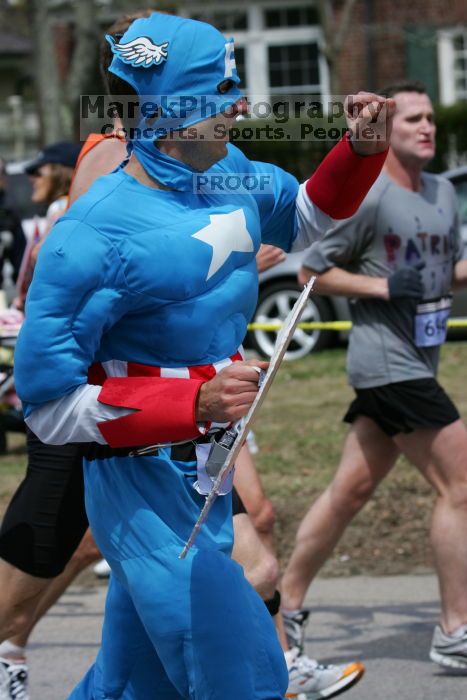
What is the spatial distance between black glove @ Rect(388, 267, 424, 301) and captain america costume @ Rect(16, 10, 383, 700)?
183 centimetres

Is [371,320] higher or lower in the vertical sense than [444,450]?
higher

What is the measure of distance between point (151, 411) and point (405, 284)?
88.4 inches

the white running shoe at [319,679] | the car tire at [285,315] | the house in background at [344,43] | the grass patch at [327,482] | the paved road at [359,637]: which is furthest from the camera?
the house in background at [344,43]

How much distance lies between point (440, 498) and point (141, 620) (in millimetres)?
2010

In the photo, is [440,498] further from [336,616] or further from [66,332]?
[66,332]

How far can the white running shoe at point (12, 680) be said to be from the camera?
14.3 feet

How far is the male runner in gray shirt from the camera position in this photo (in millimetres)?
4887

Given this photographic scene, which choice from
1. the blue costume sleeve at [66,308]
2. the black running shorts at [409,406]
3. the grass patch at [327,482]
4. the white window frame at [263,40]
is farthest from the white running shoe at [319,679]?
the white window frame at [263,40]

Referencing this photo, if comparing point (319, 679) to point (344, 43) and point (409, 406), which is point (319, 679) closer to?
point (409, 406)

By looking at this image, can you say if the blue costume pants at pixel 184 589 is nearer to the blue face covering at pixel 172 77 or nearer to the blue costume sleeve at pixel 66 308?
the blue costume sleeve at pixel 66 308

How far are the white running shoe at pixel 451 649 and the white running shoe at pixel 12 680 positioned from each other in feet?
4.84

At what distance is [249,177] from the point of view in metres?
3.46

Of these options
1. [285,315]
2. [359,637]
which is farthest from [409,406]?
[285,315]

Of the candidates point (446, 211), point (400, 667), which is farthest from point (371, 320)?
point (400, 667)
